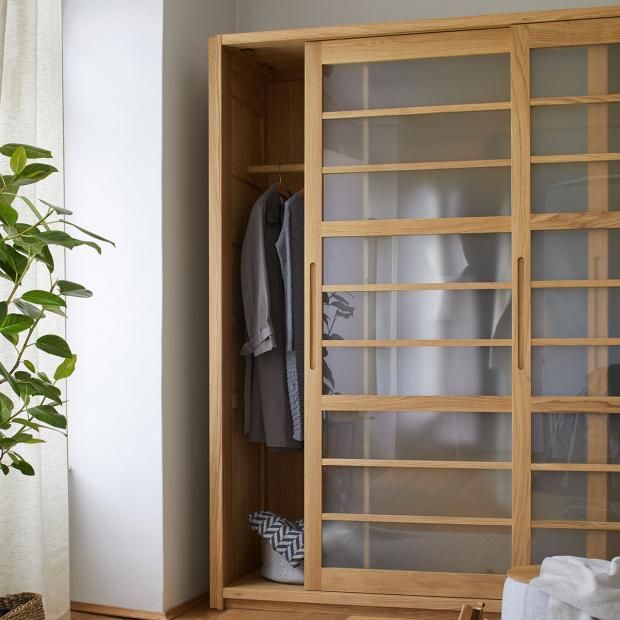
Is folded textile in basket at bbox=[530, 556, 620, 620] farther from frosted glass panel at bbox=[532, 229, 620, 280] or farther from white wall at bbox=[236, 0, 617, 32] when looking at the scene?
white wall at bbox=[236, 0, 617, 32]

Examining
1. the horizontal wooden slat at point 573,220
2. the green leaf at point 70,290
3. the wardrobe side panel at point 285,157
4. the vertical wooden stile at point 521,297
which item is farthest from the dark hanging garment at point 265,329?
the green leaf at point 70,290

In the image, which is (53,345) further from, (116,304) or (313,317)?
(313,317)

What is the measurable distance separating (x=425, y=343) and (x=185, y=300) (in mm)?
926

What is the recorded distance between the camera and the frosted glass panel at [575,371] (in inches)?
123

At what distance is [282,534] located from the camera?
349 centimetres

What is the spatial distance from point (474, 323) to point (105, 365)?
134 cm

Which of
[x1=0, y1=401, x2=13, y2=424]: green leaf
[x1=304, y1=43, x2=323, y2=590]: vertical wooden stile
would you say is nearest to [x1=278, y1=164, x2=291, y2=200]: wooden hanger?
[x1=304, y1=43, x2=323, y2=590]: vertical wooden stile

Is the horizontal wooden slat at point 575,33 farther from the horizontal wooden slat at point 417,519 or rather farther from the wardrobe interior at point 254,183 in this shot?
the horizontal wooden slat at point 417,519

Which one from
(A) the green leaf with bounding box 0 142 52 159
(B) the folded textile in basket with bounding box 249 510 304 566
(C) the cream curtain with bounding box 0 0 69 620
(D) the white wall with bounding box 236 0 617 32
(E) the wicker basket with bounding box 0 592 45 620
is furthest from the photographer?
(D) the white wall with bounding box 236 0 617 32

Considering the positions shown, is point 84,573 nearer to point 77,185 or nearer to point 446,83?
point 77,185

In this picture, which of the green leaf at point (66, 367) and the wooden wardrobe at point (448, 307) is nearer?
the green leaf at point (66, 367)

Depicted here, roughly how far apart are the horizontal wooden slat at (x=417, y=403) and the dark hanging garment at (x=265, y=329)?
0.33m

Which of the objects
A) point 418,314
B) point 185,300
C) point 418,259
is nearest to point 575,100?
point 418,259

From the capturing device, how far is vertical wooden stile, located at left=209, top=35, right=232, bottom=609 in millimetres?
3393
